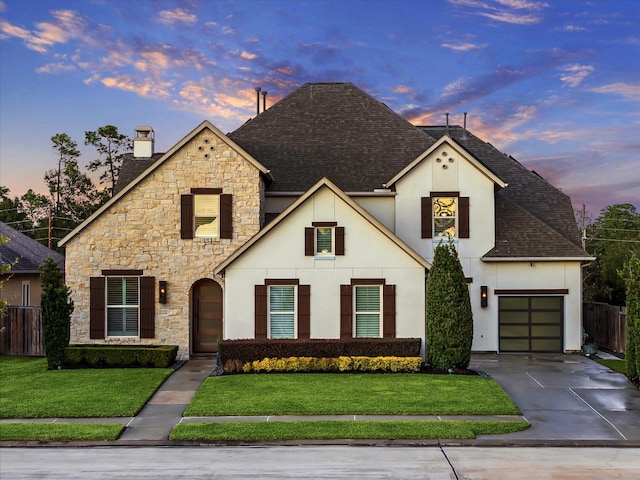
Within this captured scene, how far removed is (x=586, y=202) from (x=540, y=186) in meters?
23.2

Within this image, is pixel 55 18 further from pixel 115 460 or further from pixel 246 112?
pixel 115 460

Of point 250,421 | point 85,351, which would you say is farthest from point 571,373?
point 85,351

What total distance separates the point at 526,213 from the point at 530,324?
423cm

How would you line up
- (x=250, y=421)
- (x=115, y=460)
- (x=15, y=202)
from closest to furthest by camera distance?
(x=115, y=460) → (x=250, y=421) → (x=15, y=202)

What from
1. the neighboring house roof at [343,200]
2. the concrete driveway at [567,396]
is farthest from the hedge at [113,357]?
the concrete driveway at [567,396]

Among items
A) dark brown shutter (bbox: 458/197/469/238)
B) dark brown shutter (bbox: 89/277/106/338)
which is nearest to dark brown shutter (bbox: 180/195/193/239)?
dark brown shutter (bbox: 89/277/106/338)

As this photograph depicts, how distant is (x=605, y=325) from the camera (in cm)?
2333

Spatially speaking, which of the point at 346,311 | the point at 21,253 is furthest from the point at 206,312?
the point at 21,253

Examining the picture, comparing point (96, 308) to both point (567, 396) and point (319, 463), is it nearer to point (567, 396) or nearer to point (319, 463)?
point (319, 463)

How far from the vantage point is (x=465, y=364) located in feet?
58.7

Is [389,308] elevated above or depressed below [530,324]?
above

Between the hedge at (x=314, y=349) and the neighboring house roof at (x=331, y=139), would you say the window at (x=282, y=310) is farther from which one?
the neighboring house roof at (x=331, y=139)

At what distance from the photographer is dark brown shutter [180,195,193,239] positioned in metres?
20.9

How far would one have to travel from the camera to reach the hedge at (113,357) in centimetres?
1881
